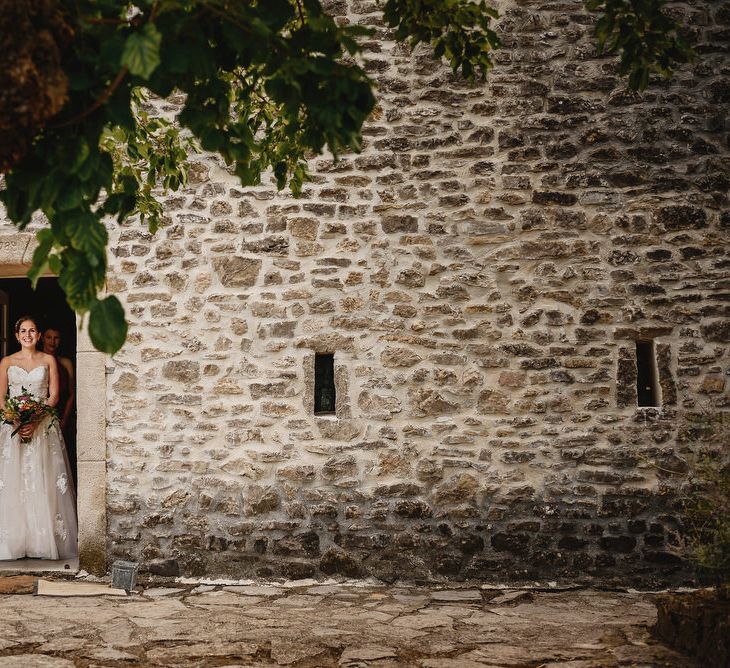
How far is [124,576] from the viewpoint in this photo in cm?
446

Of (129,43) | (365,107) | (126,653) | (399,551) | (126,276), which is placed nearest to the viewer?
(129,43)

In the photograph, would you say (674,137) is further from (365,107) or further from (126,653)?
(126,653)

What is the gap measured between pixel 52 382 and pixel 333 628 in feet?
10.7

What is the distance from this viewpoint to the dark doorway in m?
6.74

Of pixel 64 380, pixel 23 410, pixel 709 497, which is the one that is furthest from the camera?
pixel 64 380

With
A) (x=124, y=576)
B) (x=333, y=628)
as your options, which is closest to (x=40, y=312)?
(x=124, y=576)

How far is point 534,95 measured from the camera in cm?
478

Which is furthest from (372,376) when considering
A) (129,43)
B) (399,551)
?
(129,43)

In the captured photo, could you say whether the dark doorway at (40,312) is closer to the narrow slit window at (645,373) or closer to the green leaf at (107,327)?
the narrow slit window at (645,373)

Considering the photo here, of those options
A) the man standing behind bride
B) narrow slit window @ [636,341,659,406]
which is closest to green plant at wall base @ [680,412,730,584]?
narrow slit window @ [636,341,659,406]

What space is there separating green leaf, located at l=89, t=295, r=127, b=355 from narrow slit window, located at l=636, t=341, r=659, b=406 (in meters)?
3.77

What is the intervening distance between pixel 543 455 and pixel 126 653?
8.98ft

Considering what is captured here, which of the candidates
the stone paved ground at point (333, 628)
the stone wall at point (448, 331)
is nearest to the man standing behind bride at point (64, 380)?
the stone wall at point (448, 331)

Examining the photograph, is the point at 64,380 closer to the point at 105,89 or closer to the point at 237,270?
the point at 237,270
